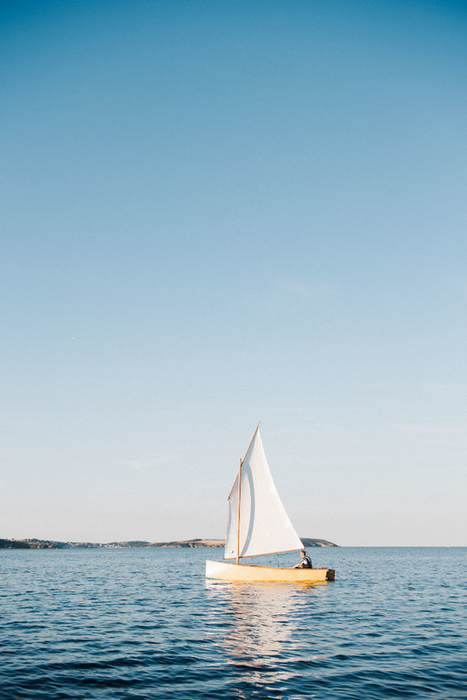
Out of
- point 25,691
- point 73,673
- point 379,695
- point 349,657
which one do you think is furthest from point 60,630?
point 379,695

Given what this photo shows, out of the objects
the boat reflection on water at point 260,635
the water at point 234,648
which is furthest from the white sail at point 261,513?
the water at point 234,648

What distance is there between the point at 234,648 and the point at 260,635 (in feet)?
10.0

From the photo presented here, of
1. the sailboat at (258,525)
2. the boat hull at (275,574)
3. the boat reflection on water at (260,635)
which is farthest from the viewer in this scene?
the sailboat at (258,525)

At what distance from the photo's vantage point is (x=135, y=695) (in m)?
15.2

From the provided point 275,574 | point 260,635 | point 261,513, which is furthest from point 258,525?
point 260,635

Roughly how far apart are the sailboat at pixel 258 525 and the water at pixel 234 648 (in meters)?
5.86

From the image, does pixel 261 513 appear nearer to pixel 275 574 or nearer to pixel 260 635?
pixel 275 574

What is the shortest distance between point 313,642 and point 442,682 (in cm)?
720

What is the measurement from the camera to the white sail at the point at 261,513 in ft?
150

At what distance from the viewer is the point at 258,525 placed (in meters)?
46.4

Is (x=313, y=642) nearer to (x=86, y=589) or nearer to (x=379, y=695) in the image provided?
(x=379, y=695)

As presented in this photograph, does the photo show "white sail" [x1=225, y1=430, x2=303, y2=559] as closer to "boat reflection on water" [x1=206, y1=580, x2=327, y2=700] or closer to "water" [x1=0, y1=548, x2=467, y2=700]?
"boat reflection on water" [x1=206, y1=580, x2=327, y2=700]

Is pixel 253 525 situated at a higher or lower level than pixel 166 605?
higher

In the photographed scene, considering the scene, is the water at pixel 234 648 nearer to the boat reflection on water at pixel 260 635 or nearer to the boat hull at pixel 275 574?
the boat reflection on water at pixel 260 635
